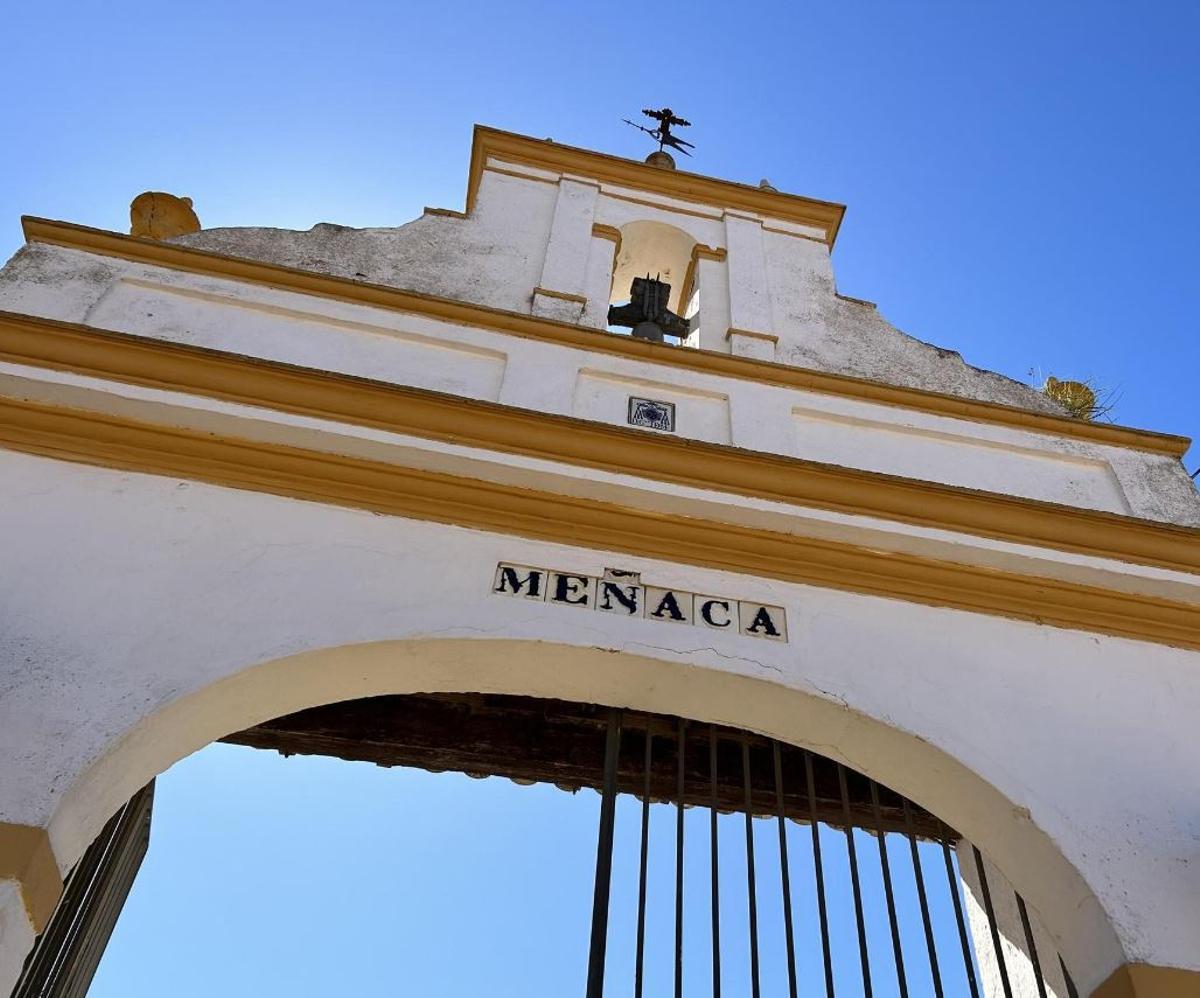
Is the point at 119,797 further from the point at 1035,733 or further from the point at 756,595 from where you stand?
the point at 1035,733

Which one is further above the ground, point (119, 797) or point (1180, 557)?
point (1180, 557)

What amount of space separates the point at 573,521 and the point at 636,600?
472 mm

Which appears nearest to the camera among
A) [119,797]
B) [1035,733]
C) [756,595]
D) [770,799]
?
[119,797]

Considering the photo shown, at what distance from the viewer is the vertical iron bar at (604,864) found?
4.03 meters

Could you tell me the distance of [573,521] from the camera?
4.92 meters

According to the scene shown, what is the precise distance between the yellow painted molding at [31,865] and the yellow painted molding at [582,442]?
210cm

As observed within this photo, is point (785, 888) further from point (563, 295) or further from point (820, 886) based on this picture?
point (563, 295)

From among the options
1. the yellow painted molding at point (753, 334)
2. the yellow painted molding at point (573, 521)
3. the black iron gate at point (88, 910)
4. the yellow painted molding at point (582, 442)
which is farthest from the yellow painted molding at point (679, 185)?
the black iron gate at point (88, 910)

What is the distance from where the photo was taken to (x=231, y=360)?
16.4 feet

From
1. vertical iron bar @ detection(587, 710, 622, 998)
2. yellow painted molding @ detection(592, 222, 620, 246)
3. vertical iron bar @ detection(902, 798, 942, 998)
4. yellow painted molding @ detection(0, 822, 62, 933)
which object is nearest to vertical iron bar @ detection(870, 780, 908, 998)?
vertical iron bar @ detection(902, 798, 942, 998)

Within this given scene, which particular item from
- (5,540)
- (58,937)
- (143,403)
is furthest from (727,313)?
(58,937)

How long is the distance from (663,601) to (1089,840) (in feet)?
5.89

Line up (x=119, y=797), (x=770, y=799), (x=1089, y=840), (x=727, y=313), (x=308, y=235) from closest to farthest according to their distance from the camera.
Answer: (x=119, y=797) → (x=1089, y=840) → (x=770, y=799) → (x=308, y=235) → (x=727, y=313)

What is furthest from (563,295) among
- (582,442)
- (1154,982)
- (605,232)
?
(1154,982)
